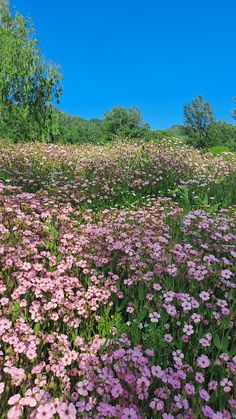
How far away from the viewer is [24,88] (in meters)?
23.5

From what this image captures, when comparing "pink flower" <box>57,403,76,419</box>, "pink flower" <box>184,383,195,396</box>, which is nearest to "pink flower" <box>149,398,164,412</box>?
"pink flower" <box>184,383,195,396</box>

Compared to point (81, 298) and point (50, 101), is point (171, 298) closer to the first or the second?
point (81, 298)

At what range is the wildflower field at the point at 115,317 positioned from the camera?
2125 millimetres

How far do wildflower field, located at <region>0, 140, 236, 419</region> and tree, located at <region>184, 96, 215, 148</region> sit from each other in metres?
51.4

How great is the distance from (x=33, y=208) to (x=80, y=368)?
11.9ft

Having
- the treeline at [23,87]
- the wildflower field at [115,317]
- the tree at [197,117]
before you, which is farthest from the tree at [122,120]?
the wildflower field at [115,317]

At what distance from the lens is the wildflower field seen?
2125mm

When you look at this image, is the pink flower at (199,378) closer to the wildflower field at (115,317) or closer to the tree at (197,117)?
the wildflower field at (115,317)

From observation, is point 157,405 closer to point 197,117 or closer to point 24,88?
point 24,88

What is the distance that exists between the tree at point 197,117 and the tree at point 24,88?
109ft

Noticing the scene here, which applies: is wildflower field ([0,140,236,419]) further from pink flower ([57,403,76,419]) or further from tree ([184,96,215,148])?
tree ([184,96,215,148])

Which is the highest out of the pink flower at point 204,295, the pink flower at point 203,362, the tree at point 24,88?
the tree at point 24,88

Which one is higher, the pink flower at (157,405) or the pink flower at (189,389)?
the pink flower at (189,389)

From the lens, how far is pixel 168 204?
711 cm
